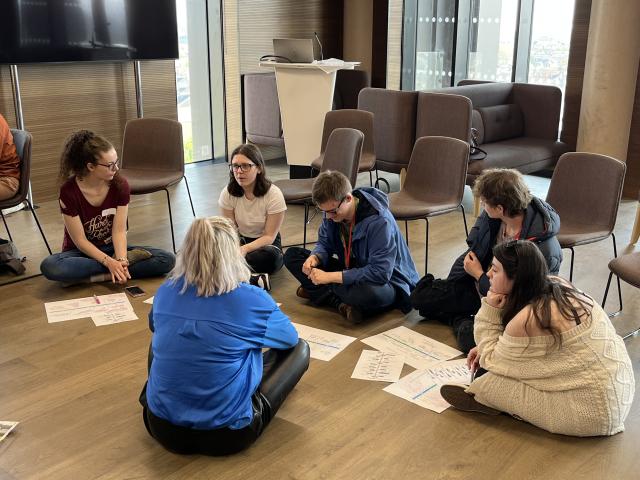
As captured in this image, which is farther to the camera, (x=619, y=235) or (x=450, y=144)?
(x=619, y=235)

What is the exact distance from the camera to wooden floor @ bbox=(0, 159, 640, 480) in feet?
8.30

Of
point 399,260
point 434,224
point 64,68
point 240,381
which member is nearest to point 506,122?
point 434,224

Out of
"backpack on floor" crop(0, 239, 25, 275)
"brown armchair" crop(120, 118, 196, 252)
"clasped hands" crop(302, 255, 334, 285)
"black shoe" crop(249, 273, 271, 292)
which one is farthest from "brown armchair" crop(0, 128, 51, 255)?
"clasped hands" crop(302, 255, 334, 285)

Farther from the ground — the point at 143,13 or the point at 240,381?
the point at 143,13

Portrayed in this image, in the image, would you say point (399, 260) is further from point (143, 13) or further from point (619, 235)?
point (143, 13)

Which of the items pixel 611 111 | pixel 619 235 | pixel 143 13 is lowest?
pixel 619 235

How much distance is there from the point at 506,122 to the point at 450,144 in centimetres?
244

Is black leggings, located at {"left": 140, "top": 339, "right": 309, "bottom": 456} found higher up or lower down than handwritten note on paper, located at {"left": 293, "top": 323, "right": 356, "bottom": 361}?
higher up

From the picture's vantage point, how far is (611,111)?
6.37 m

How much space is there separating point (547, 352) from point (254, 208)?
208cm

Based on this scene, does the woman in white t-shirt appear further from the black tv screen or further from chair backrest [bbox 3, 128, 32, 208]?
the black tv screen

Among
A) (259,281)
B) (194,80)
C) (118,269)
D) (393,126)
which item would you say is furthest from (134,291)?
(194,80)

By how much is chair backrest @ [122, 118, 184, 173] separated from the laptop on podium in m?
1.24

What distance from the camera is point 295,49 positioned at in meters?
5.84
